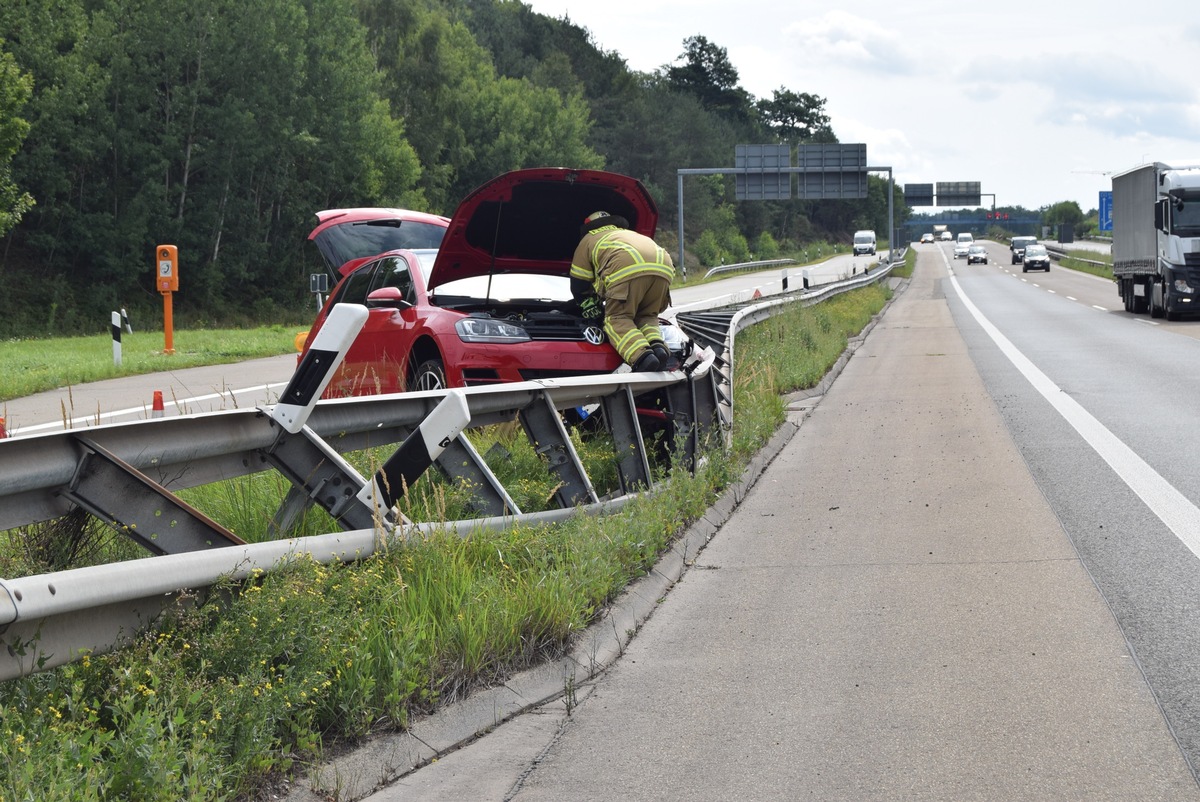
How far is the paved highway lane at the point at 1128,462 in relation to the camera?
5.50 meters

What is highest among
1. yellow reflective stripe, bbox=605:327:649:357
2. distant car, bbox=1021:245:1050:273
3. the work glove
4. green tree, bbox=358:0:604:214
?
green tree, bbox=358:0:604:214

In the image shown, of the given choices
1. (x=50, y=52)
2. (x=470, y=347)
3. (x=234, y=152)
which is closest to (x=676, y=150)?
(x=234, y=152)

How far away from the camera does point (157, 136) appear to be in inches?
1994

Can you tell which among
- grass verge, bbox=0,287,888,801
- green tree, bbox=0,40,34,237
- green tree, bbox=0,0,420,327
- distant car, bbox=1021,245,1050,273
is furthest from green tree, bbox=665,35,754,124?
grass verge, bbox=0,287,888,801

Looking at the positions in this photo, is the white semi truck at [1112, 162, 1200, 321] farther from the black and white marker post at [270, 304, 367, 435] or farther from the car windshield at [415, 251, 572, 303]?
the black and white marker post at [270, 304, 367, 435]

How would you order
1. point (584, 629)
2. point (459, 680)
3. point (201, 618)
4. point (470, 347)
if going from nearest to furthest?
point (201, 618)
point (459, 680)
point (584, 629)
point (470, 347)

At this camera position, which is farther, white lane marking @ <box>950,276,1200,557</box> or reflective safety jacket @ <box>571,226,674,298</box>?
reflective safety jacket @ <box>571,226,674,298</box>

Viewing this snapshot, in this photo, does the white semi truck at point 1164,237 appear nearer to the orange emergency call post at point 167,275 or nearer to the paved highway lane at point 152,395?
the paved highway lane at point 152,395

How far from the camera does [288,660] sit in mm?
4328

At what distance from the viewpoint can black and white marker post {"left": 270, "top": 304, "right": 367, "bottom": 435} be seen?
4672 millimetres

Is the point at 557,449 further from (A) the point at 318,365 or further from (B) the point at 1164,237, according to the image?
(B) the point at 1164,237

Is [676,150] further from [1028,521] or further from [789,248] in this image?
[1028,521]

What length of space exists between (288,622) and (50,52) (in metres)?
46.1

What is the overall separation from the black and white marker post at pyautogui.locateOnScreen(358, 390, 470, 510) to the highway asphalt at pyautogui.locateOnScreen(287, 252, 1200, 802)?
0.97 metres
